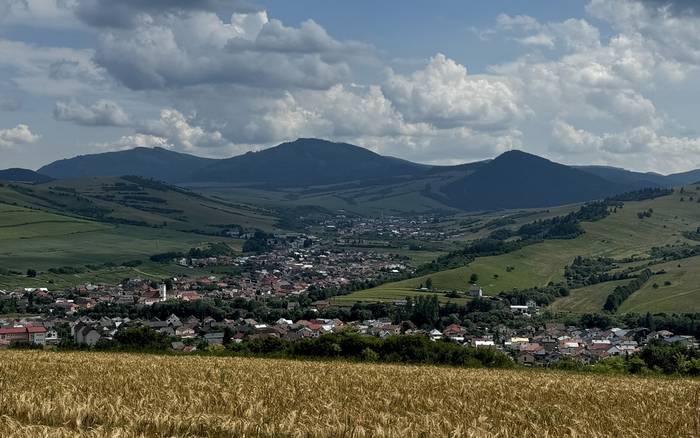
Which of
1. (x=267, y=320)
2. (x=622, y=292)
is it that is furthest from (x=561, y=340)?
(x=622, y=292)

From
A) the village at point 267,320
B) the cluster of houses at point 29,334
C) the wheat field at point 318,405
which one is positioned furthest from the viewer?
the village at point 267,320

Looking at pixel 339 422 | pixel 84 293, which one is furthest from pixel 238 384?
pixel 84 293

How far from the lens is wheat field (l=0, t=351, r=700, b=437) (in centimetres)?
1642

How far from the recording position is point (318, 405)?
19.7 meters

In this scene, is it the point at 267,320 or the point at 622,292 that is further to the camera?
the point at 622,292

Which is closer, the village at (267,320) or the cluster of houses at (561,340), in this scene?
the cluster of houses at (561,340)

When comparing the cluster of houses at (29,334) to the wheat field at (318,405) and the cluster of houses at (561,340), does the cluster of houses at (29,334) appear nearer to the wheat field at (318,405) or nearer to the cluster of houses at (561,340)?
the cluster of houses at (561,340)

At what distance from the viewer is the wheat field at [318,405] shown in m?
16.4

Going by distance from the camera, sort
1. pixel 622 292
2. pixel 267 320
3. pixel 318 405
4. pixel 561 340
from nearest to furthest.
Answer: pixel 318 405, pixel 561 340, pixel 267 320, pixel 622 292

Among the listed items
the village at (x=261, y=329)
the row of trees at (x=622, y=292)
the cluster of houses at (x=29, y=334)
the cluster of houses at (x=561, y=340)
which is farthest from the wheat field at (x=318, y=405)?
→ the row of trees at (x=622, y=292)

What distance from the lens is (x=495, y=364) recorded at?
45.5m

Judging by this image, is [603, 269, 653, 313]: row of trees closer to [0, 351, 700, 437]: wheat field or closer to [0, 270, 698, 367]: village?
[0, 270, 698, 367]: village

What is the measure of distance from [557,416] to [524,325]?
13024 centimetres

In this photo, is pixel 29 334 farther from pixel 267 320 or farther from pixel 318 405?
pixel 318 405
